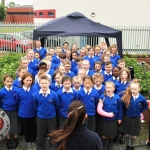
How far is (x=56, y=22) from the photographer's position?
8266 millimetres

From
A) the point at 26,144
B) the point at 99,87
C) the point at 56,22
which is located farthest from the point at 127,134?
the point at 56,22

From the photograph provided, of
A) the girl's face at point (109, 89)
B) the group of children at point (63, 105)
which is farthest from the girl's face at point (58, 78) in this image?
the girl's face at point (109, 89)

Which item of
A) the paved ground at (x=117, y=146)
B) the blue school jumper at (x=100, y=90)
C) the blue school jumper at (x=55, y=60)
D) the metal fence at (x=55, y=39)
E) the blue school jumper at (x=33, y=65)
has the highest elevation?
the metal fence at (x=55, y=39)

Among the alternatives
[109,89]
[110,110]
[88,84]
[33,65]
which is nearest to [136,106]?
[110,110]

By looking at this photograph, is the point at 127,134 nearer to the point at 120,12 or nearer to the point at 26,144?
the point at 26,144

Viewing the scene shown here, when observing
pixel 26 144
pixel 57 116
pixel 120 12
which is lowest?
pixel 26 144

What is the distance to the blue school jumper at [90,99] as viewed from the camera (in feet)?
14.0

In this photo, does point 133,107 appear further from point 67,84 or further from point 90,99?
point 67,84

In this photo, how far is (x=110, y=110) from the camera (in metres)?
4.21

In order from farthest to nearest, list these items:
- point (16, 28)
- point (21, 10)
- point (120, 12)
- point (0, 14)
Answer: point (21, 10)
point (0, 14)
point (120, 12)
point (16, 28)

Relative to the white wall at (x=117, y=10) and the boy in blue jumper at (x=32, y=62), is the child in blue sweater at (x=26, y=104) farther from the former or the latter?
the white wall at (x=117, y=10)

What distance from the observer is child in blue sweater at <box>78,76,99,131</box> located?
14.0 ft

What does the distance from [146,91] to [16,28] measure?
26.5 feet

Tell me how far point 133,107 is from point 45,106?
5.01 ft
